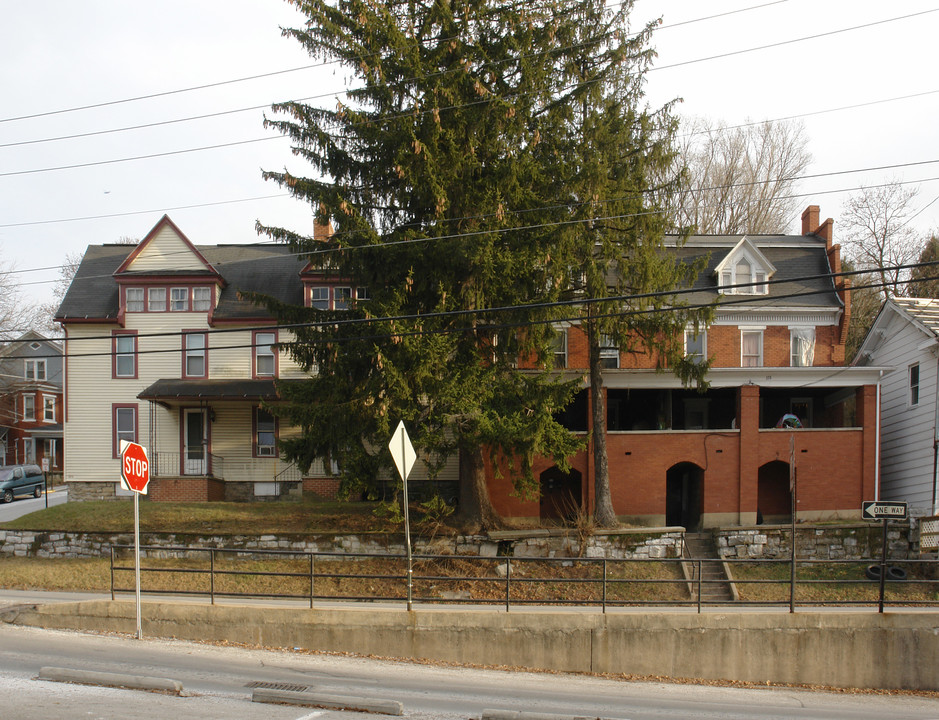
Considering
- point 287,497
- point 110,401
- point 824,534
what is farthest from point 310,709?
point 110,401

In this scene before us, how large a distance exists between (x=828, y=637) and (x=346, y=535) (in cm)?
1194

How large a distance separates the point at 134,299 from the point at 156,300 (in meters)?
0.77

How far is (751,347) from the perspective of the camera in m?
30.5

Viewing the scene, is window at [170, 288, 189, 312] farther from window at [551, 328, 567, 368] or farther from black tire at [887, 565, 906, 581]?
black tire at [887, 565, 906, 581]

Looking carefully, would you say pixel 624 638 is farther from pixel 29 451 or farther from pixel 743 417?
pixel 29 451

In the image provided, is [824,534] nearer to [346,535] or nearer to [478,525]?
[478,525]

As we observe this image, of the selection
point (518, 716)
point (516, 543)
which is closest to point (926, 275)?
point (516, 543)

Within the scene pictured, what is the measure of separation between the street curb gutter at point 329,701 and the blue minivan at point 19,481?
3237 centimetres

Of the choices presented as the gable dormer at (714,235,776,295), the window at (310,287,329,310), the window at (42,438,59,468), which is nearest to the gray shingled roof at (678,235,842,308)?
the gable dormer at (714,235,776,295)

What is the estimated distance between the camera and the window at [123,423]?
29.9 meters

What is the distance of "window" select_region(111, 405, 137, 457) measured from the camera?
98.1 feet

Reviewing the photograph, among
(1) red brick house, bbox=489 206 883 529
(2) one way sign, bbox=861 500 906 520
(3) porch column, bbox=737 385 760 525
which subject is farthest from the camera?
(1) red brick house, bbox=489 206 883 529

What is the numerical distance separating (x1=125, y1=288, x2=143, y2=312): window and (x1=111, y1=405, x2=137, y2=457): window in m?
3.63

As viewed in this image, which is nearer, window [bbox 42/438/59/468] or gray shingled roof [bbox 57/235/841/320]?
gray shingled roof [bbox 57/235/841/320]
